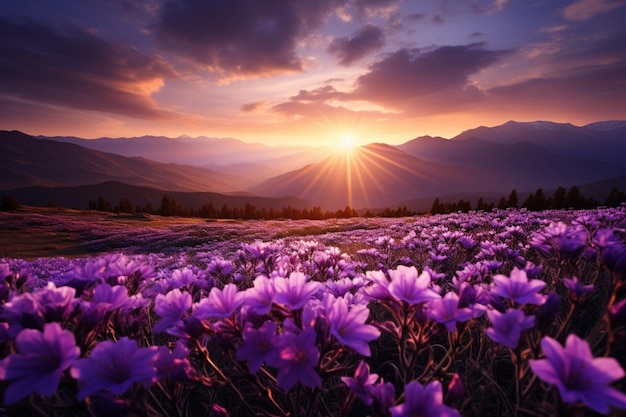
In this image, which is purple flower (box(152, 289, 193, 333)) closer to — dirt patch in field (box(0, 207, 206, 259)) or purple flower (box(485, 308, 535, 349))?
purple flower (box(485, 308, 535, 349))

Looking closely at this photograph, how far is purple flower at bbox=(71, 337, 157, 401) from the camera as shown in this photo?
1.29 meters

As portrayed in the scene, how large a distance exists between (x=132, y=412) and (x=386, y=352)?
2448 mm

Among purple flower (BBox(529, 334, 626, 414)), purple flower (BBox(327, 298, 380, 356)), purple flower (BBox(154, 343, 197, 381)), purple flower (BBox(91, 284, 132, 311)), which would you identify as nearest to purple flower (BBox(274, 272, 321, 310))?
purple flower (BBox(327, 298, 380, 356))

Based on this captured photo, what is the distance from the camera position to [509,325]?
1.54 m

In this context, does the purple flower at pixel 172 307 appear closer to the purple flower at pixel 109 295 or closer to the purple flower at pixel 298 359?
the purple flower at pixel 109 295

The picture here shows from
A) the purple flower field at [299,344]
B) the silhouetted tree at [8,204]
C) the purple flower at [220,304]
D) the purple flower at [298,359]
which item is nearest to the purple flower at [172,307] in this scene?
the purple flower field at [299,344]

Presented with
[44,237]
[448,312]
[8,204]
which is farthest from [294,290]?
[8,204]

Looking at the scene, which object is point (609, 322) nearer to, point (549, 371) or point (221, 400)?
point (549, 371)

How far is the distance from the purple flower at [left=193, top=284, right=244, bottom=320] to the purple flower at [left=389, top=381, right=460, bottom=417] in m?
0.92

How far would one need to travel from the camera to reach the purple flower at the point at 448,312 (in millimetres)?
1627

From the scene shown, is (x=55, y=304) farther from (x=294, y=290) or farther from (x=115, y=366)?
(x=294, y=290)

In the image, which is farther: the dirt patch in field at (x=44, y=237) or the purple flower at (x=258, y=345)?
the dirt patch in field at (x=44, y=237)

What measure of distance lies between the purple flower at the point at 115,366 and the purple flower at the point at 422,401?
1114 millimetres

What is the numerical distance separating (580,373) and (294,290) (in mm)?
1317
